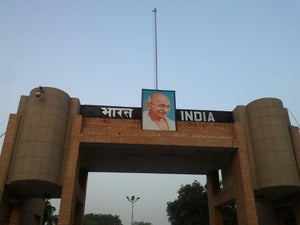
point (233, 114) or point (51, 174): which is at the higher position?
point (233, 114)

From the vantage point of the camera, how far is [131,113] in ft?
61.1

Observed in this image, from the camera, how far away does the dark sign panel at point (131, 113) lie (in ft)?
60.6

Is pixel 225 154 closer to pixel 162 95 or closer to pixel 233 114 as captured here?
pixel 233 114

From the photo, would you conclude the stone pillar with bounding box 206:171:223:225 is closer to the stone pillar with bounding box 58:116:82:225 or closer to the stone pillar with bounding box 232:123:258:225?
the stone pillar with bounding box 232:123:258:225

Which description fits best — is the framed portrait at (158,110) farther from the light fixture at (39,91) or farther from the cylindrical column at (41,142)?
the light fixture at (39,91)

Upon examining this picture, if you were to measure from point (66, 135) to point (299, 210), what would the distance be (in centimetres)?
1503

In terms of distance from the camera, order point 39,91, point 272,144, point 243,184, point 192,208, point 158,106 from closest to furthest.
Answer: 1. point 243,184
2. point 39,91
3. point 272,144
4. point 158,106
5. point 192,208

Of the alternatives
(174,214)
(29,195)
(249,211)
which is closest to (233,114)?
(249,211)

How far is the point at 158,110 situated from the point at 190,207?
121ft

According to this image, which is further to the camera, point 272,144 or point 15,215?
point 15,215

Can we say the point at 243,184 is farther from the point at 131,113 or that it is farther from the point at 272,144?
the point at 131,113

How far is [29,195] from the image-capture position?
19031 mm

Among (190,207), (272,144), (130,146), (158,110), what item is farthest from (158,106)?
(190,207)

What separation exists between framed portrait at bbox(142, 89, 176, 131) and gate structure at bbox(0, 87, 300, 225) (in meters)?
0.44
